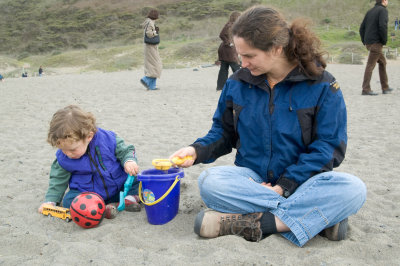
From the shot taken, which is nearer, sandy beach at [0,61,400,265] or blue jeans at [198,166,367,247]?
sandy beach at [0,61,400,265]

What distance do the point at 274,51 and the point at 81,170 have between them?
1543 millimetres

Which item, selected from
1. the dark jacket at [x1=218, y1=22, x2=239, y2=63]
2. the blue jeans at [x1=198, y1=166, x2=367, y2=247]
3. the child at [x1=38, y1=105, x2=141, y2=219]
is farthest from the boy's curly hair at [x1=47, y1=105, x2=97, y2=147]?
the dark jacket at [x1=218, y1=22, x2=239, y2=63]

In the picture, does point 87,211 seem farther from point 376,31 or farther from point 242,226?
point 376,31

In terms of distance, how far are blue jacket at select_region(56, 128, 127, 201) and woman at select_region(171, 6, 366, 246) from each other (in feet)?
2.06

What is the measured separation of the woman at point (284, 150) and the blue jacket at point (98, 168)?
629 mm

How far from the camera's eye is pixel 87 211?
2520mm

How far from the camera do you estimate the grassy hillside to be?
1065 inches

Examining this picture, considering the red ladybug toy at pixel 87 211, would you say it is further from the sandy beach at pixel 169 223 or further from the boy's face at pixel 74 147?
the boy's face at pixel 74 147

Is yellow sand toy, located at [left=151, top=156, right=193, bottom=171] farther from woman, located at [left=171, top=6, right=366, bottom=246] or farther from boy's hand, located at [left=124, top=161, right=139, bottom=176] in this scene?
boy's hand, located at [left=124, top=161, right=139, bottom=176]

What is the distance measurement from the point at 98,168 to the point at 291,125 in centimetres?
137

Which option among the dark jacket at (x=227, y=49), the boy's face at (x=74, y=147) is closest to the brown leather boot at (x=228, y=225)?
the boy's face at (x=74, y=147)

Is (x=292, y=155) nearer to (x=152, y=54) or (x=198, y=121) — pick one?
(x=198, y=121)

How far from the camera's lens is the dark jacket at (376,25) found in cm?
754

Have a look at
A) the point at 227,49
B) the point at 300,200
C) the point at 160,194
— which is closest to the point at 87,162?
the point at 160,194
